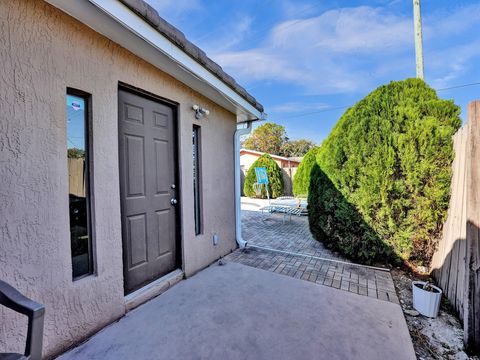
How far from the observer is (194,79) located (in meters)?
3.02

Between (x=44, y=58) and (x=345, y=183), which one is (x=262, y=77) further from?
(x=44, y=58)

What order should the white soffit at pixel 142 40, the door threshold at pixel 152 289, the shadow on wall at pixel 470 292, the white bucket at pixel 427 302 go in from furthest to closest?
the door threshold at pixel 152 289 → the white bucket at pixel 427 302 → the shadow on wall at pixel 470 292 → the white soffit at pixel 142 40

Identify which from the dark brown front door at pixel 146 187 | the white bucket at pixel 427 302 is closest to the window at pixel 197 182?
the dark brown front door at pixel 146 187

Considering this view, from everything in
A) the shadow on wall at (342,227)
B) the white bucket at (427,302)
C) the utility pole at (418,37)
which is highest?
the utility pole at (418,37)

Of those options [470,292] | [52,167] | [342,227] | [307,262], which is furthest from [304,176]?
[52,167]

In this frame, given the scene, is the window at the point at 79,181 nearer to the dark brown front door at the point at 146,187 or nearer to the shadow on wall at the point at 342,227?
the dark brown front door at the point at 146,187

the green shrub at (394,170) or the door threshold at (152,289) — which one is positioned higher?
the green shrub at (394,170)

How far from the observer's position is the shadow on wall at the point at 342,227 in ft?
11.7

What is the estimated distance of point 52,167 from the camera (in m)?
1.81

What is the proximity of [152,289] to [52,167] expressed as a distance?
1.78 metres

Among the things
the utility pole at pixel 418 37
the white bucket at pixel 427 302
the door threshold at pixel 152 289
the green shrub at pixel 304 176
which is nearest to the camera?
the white bucket at pixel 427 302

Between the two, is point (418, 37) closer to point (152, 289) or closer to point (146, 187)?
point (146, 187)

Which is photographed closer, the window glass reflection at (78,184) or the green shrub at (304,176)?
the window glass reflection at (78,184)

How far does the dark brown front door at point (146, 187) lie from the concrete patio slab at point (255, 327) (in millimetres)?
429
